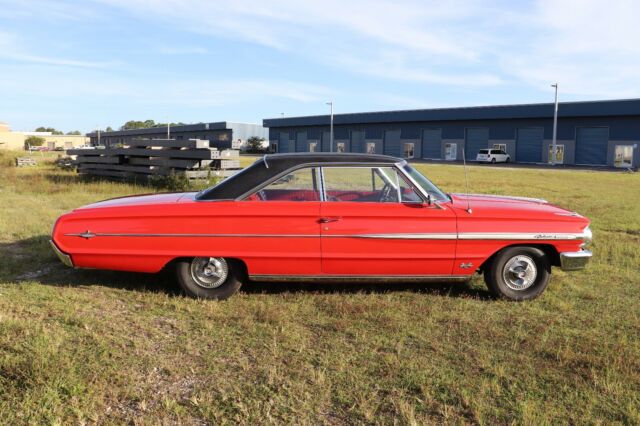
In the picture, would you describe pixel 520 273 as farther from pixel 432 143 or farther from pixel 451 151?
pixel 432 143

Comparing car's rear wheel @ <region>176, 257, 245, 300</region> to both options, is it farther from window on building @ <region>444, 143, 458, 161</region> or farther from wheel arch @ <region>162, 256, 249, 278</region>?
window on building @ <region>444, 143, 458, 161</region>

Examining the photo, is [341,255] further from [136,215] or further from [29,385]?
[29,385]

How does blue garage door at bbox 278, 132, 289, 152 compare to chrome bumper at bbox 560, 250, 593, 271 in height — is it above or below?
above

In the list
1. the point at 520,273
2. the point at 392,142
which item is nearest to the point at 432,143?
the point at 392,142

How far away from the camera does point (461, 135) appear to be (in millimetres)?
57312

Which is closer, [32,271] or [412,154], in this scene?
[32,271]

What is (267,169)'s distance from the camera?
543 cm

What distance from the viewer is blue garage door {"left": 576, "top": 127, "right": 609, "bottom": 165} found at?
47.1m

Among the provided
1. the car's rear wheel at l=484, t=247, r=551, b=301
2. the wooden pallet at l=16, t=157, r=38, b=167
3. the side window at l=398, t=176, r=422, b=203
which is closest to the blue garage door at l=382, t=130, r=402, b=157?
the wooden pallet at l=16, t=157, r=38, b=167

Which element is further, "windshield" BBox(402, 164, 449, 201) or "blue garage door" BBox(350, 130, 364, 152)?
"blue garage door" BBox(350, 130, 364, 152)

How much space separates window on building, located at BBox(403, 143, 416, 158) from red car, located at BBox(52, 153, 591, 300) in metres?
57.1

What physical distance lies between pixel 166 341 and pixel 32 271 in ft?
9.73

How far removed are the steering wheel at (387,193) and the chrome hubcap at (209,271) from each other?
1637 mm

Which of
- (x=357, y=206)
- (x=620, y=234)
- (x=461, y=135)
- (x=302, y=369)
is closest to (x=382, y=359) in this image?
(x=302, y=369)
